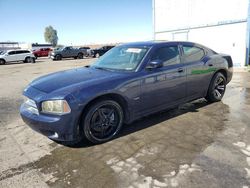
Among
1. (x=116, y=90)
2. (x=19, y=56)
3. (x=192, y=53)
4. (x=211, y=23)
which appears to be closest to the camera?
(x=116, y=90)

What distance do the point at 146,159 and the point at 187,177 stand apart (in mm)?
646

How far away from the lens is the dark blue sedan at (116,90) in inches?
130

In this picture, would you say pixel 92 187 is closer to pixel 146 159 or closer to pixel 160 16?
pixel 146 159

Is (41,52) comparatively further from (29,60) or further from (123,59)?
(123,59)

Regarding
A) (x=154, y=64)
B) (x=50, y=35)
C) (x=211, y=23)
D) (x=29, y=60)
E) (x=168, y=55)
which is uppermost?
(x=50, y=35)

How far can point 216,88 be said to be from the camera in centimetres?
574

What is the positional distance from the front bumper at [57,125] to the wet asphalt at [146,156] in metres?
0.31

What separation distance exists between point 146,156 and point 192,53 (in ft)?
9.18

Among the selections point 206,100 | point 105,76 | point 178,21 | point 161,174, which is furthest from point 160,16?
point 161,174

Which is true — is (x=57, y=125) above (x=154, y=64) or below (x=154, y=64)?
below

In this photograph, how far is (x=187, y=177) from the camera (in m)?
2.74

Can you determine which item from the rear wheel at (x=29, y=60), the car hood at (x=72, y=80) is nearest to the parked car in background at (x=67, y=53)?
the rear wheel at (x=29, y=60)

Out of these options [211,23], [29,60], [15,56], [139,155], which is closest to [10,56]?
[15,56]

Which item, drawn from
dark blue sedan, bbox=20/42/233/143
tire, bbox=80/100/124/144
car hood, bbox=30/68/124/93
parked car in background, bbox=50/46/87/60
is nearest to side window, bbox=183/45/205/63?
dark blue sedan, bbox=20/42/233/143
